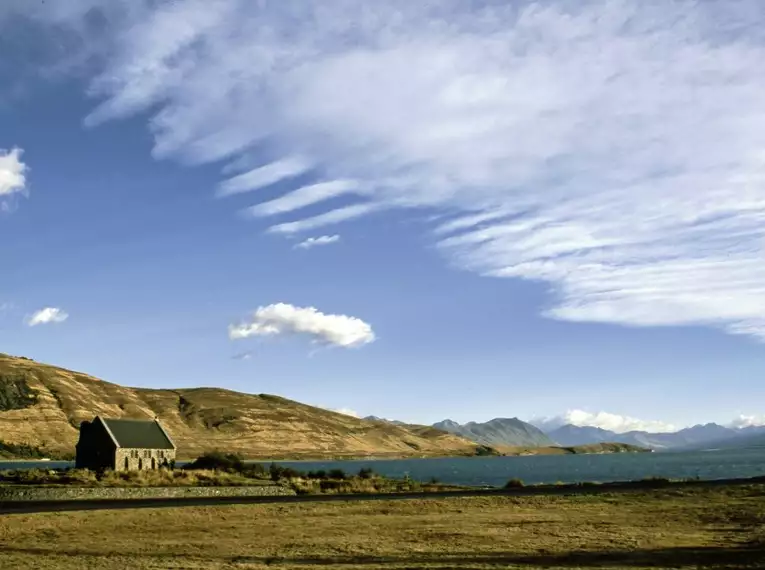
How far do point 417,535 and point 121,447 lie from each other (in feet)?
191

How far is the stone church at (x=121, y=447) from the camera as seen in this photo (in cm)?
7650

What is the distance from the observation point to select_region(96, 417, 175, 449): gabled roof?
7834 cm

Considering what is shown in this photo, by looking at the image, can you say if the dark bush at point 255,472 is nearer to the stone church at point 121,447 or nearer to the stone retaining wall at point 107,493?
the stone church at point 121,447

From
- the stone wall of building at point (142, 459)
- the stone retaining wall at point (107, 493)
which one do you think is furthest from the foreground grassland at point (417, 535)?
the stone wall of building at point (142, 459)

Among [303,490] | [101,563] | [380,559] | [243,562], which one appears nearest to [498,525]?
[380,559]

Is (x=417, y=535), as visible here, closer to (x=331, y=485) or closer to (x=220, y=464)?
(x=331, y=485)

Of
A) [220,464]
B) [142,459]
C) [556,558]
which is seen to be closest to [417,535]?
[556,558]

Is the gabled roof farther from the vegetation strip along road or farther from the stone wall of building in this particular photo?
the vegetation strip along road

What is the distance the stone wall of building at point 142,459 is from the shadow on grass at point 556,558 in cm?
5620

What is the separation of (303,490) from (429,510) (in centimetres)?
2125

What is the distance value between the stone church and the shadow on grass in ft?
185

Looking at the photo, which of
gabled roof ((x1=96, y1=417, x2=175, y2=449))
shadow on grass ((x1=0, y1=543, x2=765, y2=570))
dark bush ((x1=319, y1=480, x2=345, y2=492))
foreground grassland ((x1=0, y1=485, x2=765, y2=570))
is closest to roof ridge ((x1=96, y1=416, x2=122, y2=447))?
gabled roof ((x1=96, y1=417, x2=175, y2=449))

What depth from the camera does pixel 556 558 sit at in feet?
71.3

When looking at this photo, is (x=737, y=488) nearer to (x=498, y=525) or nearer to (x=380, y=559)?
(x=498, y=525)
